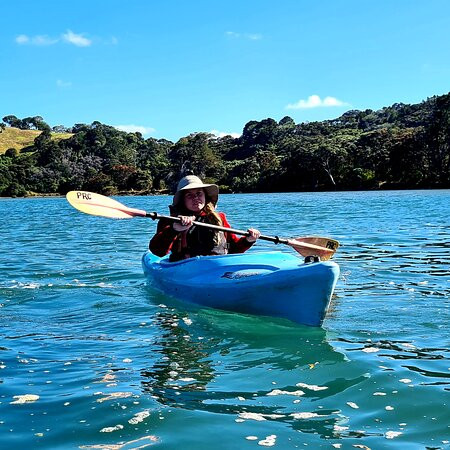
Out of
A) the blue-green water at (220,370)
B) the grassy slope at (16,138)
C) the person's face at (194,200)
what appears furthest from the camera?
the grassy slope at (16,138)

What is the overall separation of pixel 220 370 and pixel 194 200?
2.55 meters

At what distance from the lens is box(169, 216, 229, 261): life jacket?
250 inches

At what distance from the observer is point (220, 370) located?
13.3ft

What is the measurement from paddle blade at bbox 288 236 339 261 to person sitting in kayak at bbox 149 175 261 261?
68 centimetres

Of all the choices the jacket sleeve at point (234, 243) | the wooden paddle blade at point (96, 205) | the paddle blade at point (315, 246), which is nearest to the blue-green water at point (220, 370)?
the paddle blade at point (315, 246)

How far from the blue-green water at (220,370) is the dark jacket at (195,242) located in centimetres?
61

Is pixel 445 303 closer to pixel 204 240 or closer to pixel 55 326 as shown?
pixel 204 240

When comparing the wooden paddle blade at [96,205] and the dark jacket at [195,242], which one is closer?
the dark jacket at [195,242]

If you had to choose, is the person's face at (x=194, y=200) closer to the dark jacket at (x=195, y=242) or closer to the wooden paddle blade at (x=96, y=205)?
the dark jacket at (x=195, y=242)

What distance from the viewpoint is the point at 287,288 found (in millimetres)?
5066

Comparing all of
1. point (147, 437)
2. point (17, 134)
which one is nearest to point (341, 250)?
point (147, 437)

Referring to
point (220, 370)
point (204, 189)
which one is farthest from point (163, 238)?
point (220, 370)

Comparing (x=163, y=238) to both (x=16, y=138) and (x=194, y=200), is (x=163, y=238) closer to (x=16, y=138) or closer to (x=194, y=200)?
(x=194, y=200)

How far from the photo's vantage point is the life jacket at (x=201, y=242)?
6.35m
